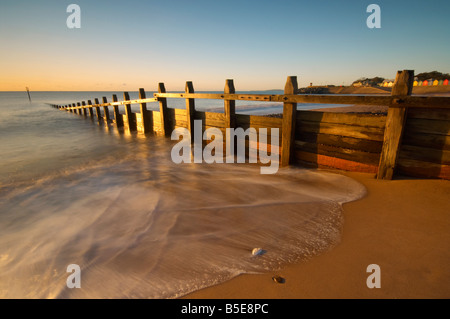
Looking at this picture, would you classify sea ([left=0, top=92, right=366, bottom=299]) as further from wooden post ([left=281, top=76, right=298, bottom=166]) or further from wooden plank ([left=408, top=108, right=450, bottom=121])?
wooden plank ([left=408, top=108, right=450, bottom=121])

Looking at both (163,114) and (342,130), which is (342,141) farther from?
(163,114)

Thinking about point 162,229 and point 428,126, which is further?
point 428,126

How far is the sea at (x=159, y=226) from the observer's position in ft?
7.15

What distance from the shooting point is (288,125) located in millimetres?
4945

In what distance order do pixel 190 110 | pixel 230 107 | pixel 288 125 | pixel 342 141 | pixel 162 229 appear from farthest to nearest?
pixel 190 110
pixel 230 107
pixel 288 125
pixel 342 141
pixel 162 229

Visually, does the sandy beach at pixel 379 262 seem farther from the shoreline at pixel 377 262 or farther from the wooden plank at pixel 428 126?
the wooden plank at pixel 428 126

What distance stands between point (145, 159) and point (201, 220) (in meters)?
4.55

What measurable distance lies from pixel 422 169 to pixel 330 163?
148 cm

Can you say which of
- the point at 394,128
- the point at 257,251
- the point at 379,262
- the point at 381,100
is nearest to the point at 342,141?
the point at 394,128

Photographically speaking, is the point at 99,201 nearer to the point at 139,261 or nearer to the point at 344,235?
the point at 139,261

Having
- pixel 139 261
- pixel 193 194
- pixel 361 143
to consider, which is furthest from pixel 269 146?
pixel 139 261

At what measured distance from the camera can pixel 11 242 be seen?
9.65 ft

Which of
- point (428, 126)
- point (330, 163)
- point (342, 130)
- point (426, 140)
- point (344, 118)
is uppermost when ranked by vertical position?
point (344, 118)

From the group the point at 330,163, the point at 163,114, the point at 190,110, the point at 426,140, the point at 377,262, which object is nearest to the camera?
the point at 377,262
